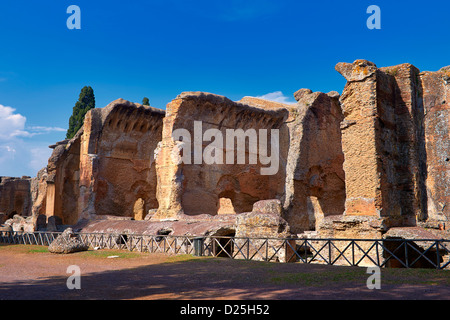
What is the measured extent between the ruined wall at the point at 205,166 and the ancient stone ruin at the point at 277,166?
5cm

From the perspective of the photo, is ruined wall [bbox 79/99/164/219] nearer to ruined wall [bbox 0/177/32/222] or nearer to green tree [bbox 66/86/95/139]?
ruined wall [bbox 0/177/32/222]

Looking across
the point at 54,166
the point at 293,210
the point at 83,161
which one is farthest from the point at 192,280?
the point at 54,166

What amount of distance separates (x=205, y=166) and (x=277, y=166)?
169 inches

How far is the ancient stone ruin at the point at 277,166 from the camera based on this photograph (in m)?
10.7

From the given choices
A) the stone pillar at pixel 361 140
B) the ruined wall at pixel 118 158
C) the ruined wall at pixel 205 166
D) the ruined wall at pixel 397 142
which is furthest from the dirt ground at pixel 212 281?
the ruined wall at pixel 118 158

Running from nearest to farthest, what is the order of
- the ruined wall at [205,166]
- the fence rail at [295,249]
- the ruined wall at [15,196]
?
1. the fence rail at [295,249]
2. the ruined wall at [205,166]
3. the ruined wall at [15,196]

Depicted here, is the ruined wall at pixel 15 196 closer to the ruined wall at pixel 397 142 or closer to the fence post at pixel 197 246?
the fence post at pixel 197 246

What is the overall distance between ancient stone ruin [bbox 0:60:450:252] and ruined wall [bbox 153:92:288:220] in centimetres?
5

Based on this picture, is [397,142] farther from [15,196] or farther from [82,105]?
[82,105]

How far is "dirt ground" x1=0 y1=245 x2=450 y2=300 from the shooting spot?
4.88m

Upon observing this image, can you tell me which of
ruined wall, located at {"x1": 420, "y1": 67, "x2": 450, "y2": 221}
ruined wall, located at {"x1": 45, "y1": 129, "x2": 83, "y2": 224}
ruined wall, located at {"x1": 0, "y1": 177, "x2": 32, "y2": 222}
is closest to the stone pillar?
ruined wall, located at {"x1": 420, "y1": 67, "x2": 450, "y2": 221}

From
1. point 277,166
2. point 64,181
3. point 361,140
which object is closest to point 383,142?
point 361,140
